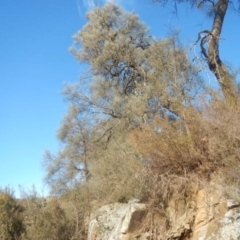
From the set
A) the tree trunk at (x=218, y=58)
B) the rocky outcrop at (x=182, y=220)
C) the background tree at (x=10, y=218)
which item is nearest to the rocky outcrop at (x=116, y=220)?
the rocky outcrop at (x=182, y=220)

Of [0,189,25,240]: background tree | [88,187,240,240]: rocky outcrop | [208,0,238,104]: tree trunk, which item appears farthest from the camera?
[0,189,25,240]: background tree

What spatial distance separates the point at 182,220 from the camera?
28.9ft

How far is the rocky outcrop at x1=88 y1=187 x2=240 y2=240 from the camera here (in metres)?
7.61

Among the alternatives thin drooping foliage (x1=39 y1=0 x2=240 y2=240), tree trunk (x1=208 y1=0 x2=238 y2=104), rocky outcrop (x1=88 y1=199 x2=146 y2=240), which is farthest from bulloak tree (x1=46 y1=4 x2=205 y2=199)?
rocky outcrop (x1=88 y1=199 x2=146 y2=240)

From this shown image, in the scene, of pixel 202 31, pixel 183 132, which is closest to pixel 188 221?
pixel 183 132

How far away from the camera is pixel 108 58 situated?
1914 centimetres

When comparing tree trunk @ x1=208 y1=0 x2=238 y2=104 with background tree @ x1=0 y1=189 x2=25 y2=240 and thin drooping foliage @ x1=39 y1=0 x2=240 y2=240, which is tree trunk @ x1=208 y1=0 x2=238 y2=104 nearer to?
thin drooping foliage @ x1=39 y1=0 x2=240 y2=240

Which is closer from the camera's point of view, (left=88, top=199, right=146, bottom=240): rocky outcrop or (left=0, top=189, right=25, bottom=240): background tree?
(left=88, top=199, right=146, bottom=240): rocky outcrop

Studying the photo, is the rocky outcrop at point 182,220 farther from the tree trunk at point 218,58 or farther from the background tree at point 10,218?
the background tree at point 10,218

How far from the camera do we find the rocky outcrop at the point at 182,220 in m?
7.61

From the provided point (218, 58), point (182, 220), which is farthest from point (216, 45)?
point (182, 220)

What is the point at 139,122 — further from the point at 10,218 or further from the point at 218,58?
the point at 10,218

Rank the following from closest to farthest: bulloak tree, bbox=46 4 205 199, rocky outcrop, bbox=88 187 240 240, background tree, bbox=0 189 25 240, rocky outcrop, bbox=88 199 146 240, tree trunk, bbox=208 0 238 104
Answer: rocky outcrop, bbox=88 187 240 240, rocky outcrop, bbox=88 199 146 240, tree trunk, bbox=208 0 238 104, background tree, bbox=0 189 25 240, bulloak tree, bbox=46 4 205 199

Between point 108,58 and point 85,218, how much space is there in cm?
905
